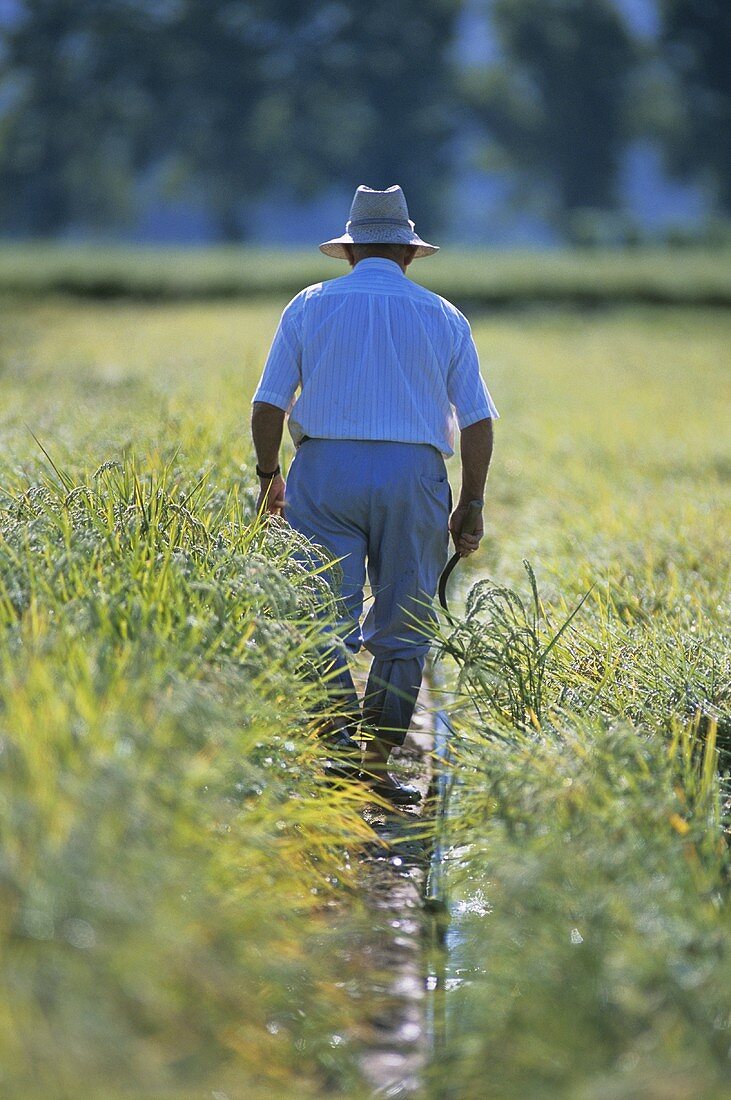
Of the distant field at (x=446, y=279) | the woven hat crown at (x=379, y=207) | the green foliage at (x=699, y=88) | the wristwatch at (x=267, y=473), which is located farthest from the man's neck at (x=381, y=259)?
the green foliage at (x=699, y=88)

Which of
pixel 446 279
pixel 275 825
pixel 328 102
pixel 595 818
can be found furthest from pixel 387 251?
pixel 328 102

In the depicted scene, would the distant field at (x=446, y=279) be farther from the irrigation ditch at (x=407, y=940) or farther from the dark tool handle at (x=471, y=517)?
the irrigation ditch at (x=407, y=940)

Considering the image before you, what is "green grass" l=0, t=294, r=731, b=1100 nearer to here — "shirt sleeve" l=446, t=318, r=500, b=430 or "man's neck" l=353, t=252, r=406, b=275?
"shirt sleeve" l=446, t=318, r=500, b=430

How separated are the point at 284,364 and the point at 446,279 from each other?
27414mm

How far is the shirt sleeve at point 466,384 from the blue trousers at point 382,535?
16cm

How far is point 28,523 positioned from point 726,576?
296 centimetres

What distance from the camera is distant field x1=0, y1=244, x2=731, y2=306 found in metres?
30.5

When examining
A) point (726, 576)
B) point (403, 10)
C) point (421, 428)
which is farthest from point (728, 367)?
point (403, 10)

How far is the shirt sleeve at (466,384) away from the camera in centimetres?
443

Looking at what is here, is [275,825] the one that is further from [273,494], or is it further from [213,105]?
[213,105]

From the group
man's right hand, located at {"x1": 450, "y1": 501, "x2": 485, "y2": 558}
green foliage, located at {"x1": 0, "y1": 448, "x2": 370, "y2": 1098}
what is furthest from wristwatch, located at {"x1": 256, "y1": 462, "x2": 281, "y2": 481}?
man's right hand, located at {"x1": 450, "y1": 501, "x2": 485, "y2": 558}

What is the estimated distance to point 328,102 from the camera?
2525 inches

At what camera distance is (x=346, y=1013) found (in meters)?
2.84

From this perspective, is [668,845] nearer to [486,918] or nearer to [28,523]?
[486,918]
